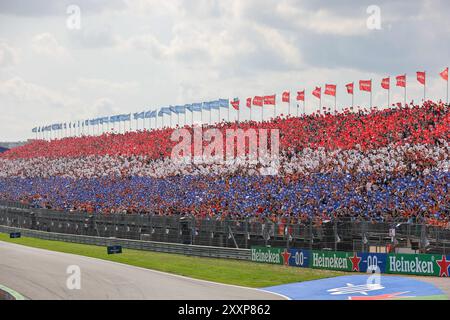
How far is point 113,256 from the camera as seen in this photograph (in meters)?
39.9

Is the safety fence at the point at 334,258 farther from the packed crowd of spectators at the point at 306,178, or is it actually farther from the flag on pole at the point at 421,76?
the flag on pole at the point at 421,76

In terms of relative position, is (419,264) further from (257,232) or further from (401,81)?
(401,81)

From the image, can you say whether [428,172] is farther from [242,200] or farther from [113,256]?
[113,256]

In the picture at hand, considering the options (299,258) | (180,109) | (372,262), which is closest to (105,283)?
(299,258)

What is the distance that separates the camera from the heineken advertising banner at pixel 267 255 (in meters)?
33.0

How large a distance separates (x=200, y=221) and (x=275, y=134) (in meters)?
15.4

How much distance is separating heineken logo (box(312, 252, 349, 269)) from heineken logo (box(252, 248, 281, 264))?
2.44m

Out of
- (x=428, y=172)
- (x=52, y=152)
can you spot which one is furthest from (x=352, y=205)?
(x=52, y=152)

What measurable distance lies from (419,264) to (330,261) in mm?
4416

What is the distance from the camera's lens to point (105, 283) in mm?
27328

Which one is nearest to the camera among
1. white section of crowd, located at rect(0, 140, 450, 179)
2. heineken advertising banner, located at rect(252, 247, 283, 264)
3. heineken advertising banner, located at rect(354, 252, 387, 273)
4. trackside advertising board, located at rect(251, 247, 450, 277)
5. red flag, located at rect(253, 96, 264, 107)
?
trackside advertising board, located at rect(251, 247, 450, 277)

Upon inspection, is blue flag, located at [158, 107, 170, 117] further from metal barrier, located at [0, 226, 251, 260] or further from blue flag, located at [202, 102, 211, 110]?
metal barrier, located at [0, 226, 251, 260]

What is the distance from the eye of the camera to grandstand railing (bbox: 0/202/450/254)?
1107 inches

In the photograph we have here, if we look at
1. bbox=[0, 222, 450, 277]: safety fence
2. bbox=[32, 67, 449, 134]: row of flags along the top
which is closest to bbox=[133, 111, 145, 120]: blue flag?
bbox=[32, 67, 449, 134]: row of flags along the top
